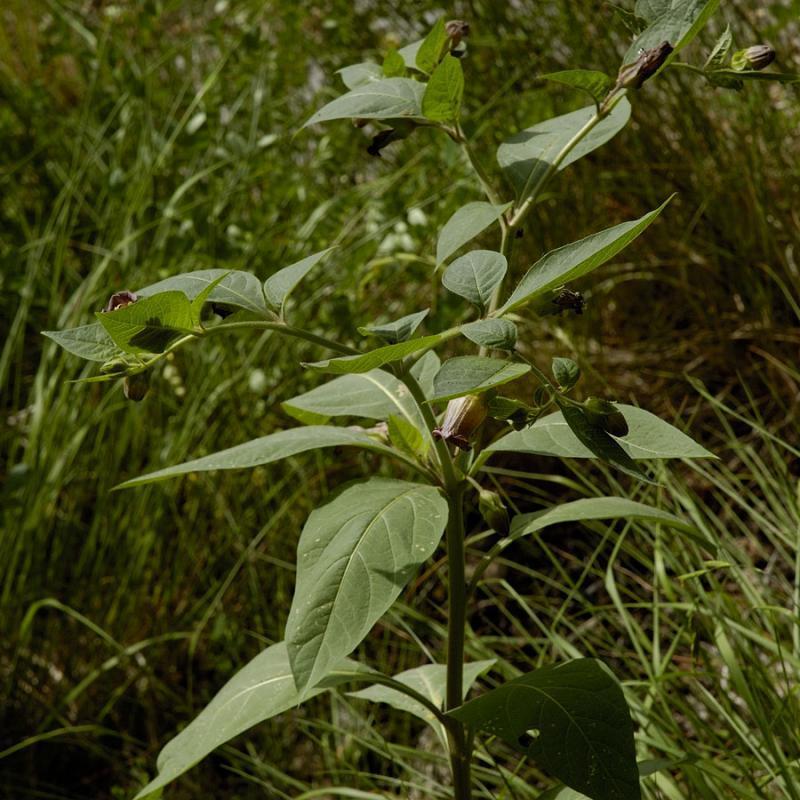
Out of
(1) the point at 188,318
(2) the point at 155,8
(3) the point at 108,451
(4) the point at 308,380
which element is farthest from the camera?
(2) the point at 155,8

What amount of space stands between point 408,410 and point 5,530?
903 mm

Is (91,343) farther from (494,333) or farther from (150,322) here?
(494,333)

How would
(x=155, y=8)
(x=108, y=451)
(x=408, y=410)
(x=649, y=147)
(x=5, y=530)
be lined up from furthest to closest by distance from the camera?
(x=155, y=8) → (x=649, y=147) → (x=108, y=451) → (x=5, y=530) → (x=408, y=410)

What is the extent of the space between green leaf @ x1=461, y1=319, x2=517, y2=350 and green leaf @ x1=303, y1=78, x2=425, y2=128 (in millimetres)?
209

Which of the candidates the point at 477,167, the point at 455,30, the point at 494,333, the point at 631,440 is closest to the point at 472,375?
the point at 494,333

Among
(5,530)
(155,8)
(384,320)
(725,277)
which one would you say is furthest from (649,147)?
(5,530)

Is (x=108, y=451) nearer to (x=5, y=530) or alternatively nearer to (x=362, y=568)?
(x=5, y=530)

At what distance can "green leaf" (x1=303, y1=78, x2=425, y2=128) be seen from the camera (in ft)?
2.26

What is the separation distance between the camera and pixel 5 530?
57.1 inches

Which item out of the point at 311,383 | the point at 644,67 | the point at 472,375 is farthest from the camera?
the point at 311,383

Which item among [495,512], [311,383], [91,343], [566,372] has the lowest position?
[311,383]

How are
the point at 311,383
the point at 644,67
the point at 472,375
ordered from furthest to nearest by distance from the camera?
the point at 311,383
the point at 644,67
the point at 472,375

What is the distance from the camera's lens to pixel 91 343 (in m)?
0.62

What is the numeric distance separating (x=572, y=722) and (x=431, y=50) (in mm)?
467
